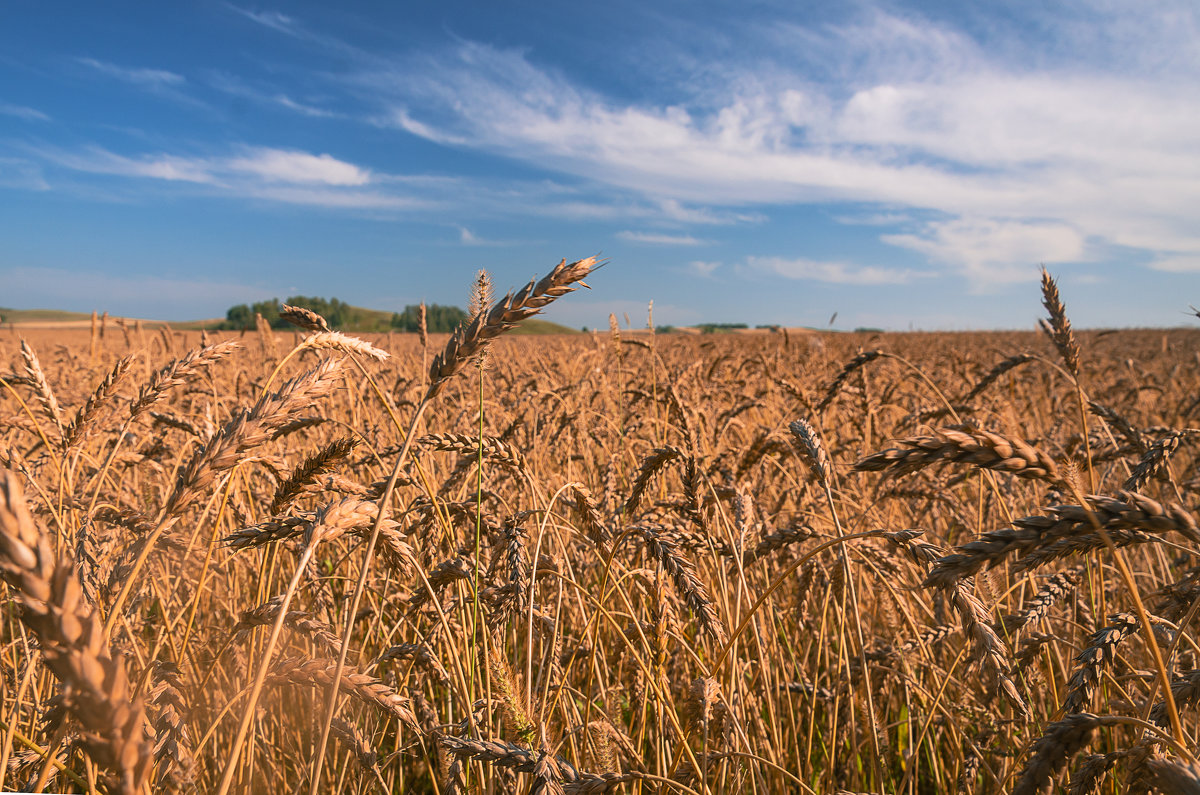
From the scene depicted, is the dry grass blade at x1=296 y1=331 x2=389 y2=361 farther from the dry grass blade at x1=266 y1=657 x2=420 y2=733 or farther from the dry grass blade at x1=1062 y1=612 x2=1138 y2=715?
the dry grass blade at x1=1062 y1=612 x2=1138 y2=715

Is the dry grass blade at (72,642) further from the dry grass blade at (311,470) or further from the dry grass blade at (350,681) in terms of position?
the dry grass blade at (311,470)

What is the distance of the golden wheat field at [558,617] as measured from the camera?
Result: 2.75 feet

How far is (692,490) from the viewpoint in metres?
1.60

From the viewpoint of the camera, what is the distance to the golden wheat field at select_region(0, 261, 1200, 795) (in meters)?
0.84

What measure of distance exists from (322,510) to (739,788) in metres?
1.26

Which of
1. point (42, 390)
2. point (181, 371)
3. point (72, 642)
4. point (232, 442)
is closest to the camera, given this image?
point (72, 642)

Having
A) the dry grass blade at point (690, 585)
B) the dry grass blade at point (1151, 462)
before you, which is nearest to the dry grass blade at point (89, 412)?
the dry grass blade at point (690, 585)

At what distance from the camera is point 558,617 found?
1613 mm

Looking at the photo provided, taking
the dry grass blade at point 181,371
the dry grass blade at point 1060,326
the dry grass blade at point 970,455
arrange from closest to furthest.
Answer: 1. the dry grass blade at point 970,455
2. the dry grass blade at point 181,371
3. the dry grass blade at point 1060,326

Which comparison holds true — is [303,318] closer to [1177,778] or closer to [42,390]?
[42,390]

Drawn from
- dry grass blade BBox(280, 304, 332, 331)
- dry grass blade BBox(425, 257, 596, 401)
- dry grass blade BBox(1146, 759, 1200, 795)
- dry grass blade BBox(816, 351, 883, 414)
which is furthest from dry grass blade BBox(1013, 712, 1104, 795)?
dry grass blade BBox(816, 351, 883, 414)

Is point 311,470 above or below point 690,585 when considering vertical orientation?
Result: above

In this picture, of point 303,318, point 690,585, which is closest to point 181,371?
point 303,318

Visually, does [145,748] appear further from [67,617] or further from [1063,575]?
[1063,575]
